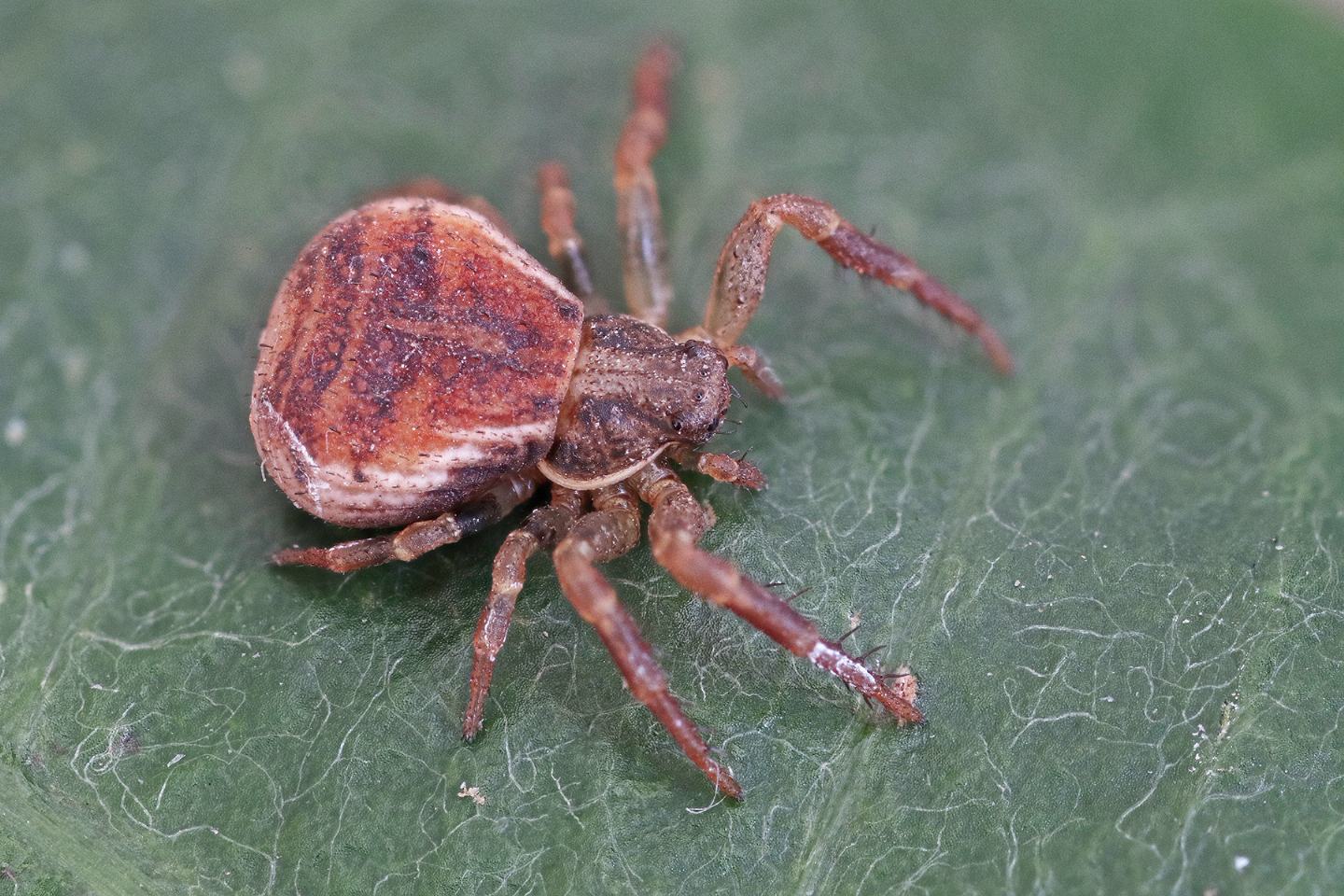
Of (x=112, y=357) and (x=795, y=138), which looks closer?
(x=112, y=357)

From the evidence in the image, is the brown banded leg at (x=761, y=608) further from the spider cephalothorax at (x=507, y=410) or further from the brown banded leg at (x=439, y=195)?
the brown banded leg at (x=439, y=195)

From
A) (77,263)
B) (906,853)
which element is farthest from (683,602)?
(77,263)

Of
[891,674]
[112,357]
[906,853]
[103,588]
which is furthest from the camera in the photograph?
[112,357]

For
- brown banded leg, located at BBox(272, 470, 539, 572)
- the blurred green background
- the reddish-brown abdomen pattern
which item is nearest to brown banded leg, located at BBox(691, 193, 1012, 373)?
the blurred green background

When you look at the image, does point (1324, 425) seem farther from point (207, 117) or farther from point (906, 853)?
point (207, 117)

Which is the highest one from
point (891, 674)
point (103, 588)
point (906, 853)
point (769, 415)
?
point (769, 415)

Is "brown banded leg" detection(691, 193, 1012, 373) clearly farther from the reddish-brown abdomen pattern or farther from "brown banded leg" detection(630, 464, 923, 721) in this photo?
"brown banded leg" detection(630, 464, 923, 721)

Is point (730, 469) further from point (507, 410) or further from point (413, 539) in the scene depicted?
point (413, 539)

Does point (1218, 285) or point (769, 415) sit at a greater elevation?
point (1218, 285)
